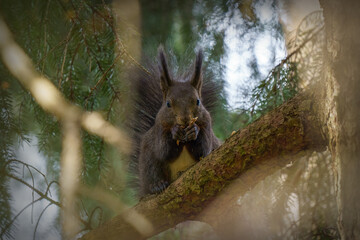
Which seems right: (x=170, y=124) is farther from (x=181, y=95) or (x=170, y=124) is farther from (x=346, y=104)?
(x=346, y=104)

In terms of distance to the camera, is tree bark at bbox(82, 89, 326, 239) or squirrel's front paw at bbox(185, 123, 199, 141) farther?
squirrel's front paw at bbox(185, 123, 199, 141)

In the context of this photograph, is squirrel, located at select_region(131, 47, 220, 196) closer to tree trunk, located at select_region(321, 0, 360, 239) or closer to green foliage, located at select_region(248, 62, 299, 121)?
green foliage, located at select_region(248, 62, 299, 121)

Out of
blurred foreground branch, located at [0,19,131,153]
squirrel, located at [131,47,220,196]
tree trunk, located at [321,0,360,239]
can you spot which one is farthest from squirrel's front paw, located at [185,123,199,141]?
tree trunk, located at [321,0,360,239]

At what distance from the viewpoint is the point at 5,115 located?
4.63 feet

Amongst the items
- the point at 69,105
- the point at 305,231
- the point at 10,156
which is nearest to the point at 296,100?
the point at 305,231

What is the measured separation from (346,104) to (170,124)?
2.75ft

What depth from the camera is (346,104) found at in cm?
66

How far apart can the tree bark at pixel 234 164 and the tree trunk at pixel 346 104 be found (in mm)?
159

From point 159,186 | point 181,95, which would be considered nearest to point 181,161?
point 159,186

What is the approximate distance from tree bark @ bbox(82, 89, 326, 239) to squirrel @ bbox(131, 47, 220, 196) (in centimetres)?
14

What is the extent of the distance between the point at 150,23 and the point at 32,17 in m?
0.52

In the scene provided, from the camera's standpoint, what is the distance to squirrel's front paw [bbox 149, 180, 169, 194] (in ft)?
4.47

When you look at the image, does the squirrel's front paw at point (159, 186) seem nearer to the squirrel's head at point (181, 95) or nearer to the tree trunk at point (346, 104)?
the squirrel's head at point (181, 95)

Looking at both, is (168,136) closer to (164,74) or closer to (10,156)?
(164,74)
